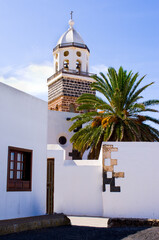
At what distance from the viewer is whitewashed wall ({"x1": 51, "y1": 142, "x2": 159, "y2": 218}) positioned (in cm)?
1246

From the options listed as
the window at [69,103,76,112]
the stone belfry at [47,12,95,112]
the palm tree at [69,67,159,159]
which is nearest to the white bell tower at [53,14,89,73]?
the stone belfry at [47,12,95,112]

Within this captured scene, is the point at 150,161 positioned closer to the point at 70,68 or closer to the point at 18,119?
the point at 18,119

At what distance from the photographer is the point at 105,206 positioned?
12719 millimetres

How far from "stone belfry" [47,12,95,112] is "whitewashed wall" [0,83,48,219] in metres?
19.7

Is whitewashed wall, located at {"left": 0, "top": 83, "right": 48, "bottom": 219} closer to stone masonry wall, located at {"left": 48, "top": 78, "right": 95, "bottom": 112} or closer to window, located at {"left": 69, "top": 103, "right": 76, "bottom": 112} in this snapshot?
stone masonry wall, located at {"left": 48, "top": 78, "right": 95, "bottom": 112}

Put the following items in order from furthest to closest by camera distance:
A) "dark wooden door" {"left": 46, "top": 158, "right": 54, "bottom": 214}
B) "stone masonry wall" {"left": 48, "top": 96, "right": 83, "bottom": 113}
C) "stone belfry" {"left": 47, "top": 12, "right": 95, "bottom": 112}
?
"stone belfry" {"left": 47, "top": 12, "right": 95, "bottom": 112}
"stone masonry wall" {"left": 48, "top": 96, "right": 83, "bottom": 113}
"dark wooden door" {"left": 46, "top": 158, "right": 54, "bottom": 214}

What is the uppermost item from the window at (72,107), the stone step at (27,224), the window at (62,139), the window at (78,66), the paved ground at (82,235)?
the window at (78,66)

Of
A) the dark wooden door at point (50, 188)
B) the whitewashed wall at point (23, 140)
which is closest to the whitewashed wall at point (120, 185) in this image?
the dark wooden door at point (50, 188)

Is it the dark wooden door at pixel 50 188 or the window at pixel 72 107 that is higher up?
the window at pixel 72 107

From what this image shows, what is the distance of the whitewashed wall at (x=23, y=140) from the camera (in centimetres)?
867

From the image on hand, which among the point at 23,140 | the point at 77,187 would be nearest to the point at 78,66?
the point at 77,187

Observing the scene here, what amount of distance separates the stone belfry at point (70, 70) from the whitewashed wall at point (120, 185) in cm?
1634

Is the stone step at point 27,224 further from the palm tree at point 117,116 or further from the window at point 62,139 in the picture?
the window at point 62,139

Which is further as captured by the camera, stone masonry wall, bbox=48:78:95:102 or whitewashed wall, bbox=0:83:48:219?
stone masonry wall, bbox=48:78:95:102
